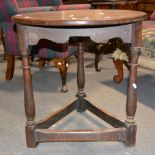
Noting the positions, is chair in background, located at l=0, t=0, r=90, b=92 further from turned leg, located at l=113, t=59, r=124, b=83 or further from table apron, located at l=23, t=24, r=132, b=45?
table apron, located at l=23, t=24, r=132, b=45

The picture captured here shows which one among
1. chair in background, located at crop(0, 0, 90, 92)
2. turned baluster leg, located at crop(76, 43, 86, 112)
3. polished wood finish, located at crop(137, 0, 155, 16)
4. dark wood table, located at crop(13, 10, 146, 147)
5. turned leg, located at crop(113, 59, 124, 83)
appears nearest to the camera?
dark wood table, located at crop(13, 10, 146, 147)

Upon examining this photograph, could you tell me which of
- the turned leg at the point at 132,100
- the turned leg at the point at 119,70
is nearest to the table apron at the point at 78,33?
the turned leg at the point at 132,100

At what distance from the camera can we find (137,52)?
127 cm

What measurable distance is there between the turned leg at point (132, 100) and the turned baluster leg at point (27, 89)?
50 centimetres

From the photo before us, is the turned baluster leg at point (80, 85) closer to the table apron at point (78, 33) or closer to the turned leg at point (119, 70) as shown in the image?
the table apron at point (78, 33)

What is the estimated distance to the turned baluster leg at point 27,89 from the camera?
1261mm

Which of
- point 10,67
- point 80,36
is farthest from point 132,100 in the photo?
point 10,67

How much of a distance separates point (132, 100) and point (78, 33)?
0.45m

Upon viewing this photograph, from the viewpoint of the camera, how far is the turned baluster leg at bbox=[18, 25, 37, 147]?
126 centimetres

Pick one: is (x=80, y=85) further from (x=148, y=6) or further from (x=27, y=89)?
(x=148, y=6)

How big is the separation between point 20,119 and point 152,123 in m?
0.86

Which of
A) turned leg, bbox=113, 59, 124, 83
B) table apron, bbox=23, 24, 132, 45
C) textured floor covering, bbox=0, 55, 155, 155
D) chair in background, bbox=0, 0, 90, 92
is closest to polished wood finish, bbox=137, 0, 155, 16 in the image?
textured floor covering, bbox=0, 55, 155, 155

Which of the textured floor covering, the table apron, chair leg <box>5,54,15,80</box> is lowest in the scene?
the textured floor covering

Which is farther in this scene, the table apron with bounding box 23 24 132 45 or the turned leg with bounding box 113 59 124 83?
the turned leg with bounding box 113 59 124 83
